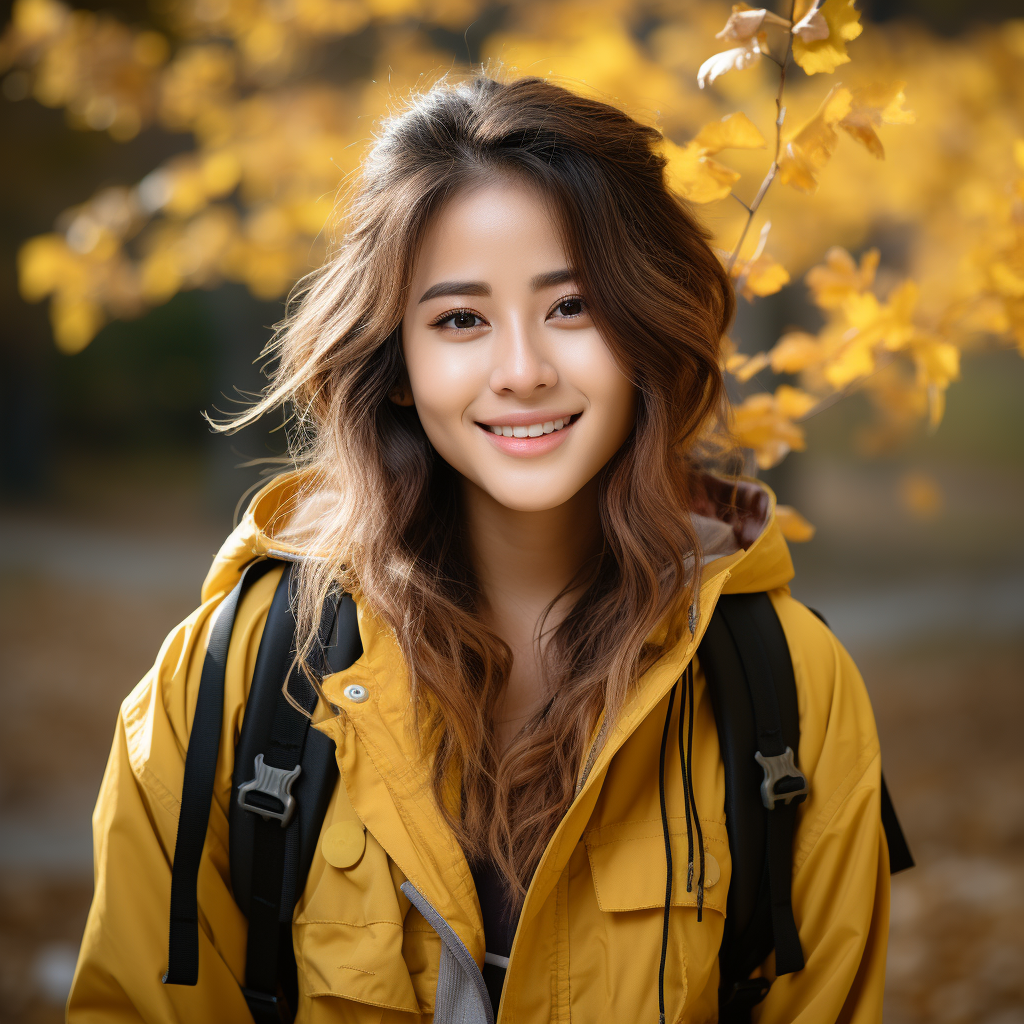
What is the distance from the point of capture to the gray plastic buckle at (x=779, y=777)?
1482 millimetres

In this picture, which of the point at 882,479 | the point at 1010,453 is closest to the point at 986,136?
the point at 882,479

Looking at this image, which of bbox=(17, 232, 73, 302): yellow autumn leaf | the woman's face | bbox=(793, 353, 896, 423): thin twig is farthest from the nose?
bbox=(17, 232, 73, 302): yellow autumn leaf

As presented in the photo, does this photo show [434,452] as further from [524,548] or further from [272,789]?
[272,789]

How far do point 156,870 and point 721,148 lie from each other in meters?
1.57

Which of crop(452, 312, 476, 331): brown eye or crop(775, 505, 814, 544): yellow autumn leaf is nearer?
crop(452, 312, 476, 331): brown eye

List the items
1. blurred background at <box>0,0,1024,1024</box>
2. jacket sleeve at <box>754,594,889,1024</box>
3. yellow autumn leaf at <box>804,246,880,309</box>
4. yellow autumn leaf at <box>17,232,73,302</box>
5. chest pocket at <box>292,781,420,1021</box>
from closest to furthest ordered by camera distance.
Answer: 1. chest pocket at <box>292,781,420,1021</box>
2. jacket sleeve at <box>754,594,889,1024</box>
3. yellow autumn leaf at <box>804,246,880,309</box>
4. blurred background at <box>0,0,1024,1024</box>
5. yellow autumn leaf at <box>17,232,73,302</box>

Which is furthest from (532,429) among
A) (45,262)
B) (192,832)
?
(45,262)

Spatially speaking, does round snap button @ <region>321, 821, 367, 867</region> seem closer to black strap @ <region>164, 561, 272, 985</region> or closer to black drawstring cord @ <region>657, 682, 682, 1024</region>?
black strap @ <region>164, 561, 272, 985</region>

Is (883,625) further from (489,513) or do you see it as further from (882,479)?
(489,513)

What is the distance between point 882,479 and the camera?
12227 mm

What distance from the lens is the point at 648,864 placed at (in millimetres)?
1474

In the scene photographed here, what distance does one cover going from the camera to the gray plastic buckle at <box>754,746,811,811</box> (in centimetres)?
148

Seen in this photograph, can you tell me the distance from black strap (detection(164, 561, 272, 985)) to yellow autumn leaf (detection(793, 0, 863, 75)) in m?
1.42

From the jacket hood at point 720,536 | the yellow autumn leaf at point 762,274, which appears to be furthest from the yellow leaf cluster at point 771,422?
the yellow autumn leaf at point 762,274
